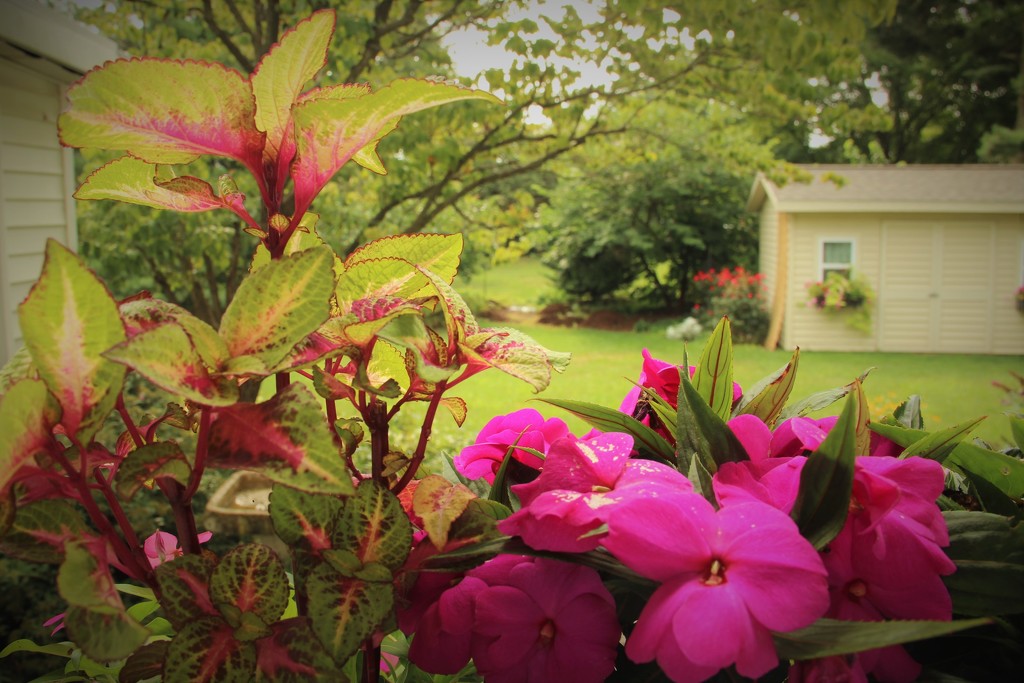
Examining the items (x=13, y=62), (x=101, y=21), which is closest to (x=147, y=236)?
(x=101, y=21)

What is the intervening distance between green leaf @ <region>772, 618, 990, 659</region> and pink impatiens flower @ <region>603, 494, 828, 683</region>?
0.03 feet

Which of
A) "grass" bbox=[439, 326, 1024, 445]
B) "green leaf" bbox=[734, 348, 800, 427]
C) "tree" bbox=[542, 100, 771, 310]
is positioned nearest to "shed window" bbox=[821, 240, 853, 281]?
"grass" bbox=[439, 326, 1024, 445]

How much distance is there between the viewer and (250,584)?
261 millimetres

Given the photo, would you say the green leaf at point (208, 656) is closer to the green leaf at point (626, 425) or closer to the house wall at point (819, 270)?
the green leaf at point (626, 425)

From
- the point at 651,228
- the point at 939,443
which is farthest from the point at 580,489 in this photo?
the point at 651,228

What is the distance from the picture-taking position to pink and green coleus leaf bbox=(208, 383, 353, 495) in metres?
0.23

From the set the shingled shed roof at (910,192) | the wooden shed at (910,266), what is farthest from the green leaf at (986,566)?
the wooden shed at (910,266)

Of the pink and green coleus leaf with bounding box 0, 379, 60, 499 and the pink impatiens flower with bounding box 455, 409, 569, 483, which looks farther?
the pink impatiens flower with bounding box 455, 409, 569, 483

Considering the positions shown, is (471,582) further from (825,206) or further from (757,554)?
(825,206)

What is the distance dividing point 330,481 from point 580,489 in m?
0.10

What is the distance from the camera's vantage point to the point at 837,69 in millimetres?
3541

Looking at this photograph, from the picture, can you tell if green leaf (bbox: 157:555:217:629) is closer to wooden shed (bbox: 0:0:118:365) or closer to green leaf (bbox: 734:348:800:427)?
green leaf (bbox: 734:348:800:427)

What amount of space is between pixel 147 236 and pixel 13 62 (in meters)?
1.48

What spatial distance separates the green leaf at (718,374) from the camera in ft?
1.21
